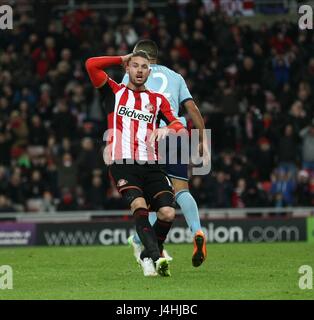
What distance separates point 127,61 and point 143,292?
107 inches

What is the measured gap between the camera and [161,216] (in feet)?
39.5

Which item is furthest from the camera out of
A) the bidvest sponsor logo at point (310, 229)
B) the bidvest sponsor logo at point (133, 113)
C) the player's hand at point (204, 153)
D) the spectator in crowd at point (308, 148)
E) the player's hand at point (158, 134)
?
the spectator in crowd at point (308, 148)

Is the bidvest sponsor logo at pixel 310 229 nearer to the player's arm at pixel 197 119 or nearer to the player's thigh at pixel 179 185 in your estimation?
the player's thigh at pixel 179 185

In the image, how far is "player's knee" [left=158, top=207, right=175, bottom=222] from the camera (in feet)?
38.7

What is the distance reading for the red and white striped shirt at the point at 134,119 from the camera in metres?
11.8

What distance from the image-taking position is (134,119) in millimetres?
11773

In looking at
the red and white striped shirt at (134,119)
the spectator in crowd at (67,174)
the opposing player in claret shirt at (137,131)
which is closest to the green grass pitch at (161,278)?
the opposing player in claret shirt at (137,131)

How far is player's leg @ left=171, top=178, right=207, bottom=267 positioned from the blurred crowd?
30.9ft

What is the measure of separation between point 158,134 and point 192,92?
13732 mm

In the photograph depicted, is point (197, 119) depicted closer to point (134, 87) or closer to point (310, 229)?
point (134, 87)

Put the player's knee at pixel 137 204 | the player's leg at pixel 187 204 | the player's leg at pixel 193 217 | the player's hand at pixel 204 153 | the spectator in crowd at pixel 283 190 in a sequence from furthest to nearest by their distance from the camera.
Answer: the spectator in crowd at pixel 283 190 → the player's leg at pixel 187 204 → the player's hand at pixel 204 153 → the player's leg at pixel 193 217 → the player's knee at pixel 137 204

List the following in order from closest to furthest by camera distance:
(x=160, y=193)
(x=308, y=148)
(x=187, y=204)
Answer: (x=160, y=193), (x=187, y=204), (x=308, y=148)

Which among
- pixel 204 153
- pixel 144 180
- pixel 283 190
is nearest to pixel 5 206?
pixel 283 190

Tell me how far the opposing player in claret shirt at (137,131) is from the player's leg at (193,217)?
1.19 ft
